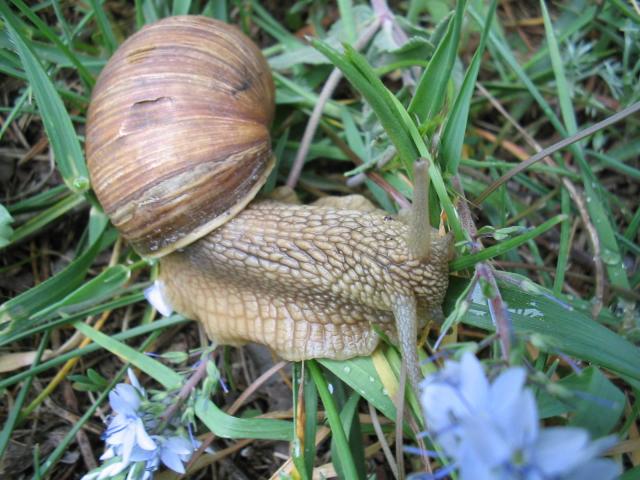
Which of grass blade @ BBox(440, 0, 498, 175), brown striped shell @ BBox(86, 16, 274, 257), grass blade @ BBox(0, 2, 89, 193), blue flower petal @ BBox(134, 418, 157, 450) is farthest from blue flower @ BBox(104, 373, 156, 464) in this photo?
grass blade @ BBox(440, 0, 498, 175)

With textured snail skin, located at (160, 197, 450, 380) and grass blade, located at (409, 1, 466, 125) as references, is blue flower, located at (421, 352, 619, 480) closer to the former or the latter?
textured snail skin, located at (160, 197, 450, 380)

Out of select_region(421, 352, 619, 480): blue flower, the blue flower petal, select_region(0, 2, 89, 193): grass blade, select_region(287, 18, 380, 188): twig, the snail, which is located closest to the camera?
select_region(421, 352, 619, 480): blue flower

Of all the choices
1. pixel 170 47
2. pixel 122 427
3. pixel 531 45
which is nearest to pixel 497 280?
pixel 122 427

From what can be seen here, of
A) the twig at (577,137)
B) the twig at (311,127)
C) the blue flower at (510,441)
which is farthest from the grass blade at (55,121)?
the blue flower at (510,441)

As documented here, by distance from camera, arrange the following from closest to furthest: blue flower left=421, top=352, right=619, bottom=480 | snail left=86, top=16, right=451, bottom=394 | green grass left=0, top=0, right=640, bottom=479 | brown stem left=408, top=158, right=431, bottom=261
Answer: blue flower left=421, top=352, right=619, bottom=480 → brown stem left=408, top=158, right=431, bottom=261 → green grass left=0, top=0, right=640, bottom=479 → snail left=86, top=16, right=451, bottom=394

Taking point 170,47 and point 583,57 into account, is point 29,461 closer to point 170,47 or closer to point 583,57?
point 170,47

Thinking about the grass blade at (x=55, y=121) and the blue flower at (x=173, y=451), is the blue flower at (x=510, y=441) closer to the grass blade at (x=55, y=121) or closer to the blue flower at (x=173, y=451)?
the blue flower at (x=173, y=451)

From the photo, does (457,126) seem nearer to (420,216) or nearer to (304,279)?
(420,216)
